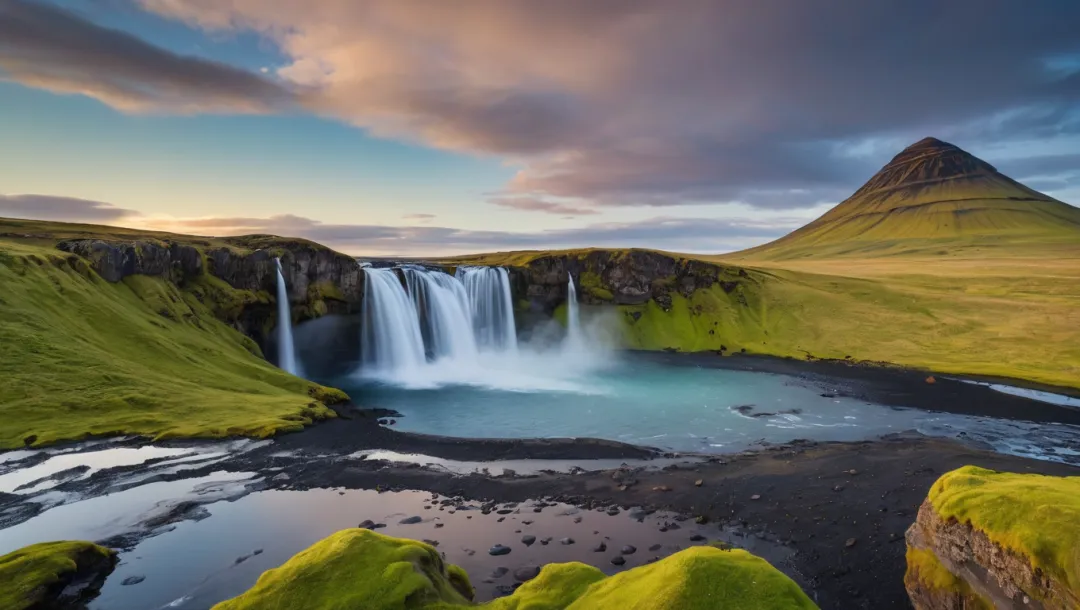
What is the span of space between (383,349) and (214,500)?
47.8 metres

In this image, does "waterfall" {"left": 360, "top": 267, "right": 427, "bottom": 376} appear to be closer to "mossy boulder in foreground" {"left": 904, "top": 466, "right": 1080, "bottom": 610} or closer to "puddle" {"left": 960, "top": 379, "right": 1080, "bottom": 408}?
"mossy boulder in foreground" {"left": 904, "top": 466, "right": 1080, "bottom": 610}

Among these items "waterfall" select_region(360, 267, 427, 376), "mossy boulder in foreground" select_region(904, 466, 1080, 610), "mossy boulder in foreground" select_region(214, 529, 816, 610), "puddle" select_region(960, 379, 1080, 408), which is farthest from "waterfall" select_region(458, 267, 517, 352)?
"mossy boulder in foreground" select_region(904, 466, 1080, 610)

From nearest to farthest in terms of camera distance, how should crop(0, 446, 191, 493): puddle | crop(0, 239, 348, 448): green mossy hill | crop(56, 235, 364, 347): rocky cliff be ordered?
crop(0, 446, 191, 493): puddle
crop(0, 239, 348, 448): green mossy hill
crop(56, 235, 364, 347): rocky cliff

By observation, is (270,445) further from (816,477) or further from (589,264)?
(589,264)

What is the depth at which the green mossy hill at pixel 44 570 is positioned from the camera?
15812mm

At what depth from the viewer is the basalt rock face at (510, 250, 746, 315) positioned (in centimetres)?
10506

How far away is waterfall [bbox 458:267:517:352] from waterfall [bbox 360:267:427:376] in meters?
13.9

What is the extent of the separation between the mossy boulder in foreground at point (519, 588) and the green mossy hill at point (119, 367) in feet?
91.7

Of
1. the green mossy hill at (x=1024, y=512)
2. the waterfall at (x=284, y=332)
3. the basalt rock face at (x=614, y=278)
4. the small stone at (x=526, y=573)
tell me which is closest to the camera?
the green mossy hill at (x=1024, y=512)

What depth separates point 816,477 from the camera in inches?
1200

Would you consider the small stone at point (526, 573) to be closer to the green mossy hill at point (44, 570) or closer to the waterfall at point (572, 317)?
the green mossy hill at point (44, 570)

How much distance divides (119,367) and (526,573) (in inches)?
1627

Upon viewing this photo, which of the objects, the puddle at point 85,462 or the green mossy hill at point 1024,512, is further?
the puddle at point 85,462

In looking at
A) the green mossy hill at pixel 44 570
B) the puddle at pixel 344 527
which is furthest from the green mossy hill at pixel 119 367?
the green mossy hill at pixel 44 570
